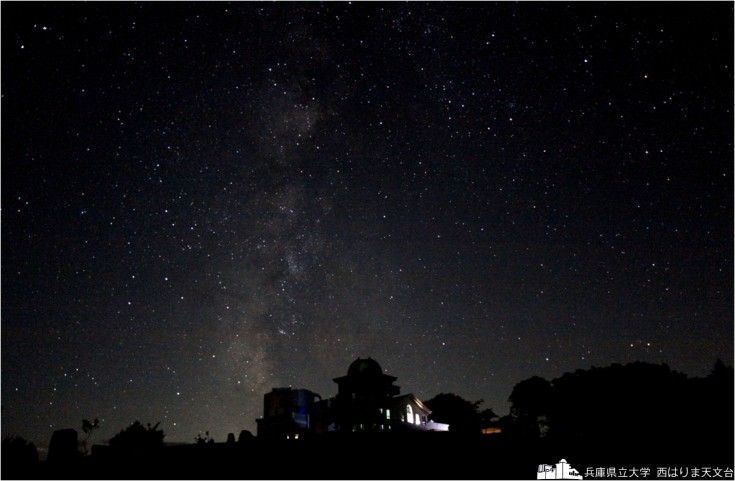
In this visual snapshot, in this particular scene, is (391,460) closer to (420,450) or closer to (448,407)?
(420,450)

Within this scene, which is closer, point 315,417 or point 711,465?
point 711,465

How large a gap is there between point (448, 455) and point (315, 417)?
3380 cm

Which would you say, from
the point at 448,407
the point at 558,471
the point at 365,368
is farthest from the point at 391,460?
the point at 448,407

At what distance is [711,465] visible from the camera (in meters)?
13.4

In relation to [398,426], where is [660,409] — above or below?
above

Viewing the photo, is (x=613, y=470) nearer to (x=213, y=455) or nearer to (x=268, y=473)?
(x=268, y=473)

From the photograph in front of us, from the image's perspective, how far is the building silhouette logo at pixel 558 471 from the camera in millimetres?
11812

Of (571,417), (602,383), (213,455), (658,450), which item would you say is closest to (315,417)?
(571,417)

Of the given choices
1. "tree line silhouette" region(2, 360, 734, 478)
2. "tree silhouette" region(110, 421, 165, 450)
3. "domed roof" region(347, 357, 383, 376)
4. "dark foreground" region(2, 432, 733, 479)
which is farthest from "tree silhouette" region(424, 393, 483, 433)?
"dark foreground" region(2, 432, 733, 479)

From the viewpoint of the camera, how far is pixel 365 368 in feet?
145

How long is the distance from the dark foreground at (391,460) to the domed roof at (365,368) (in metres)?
29.0

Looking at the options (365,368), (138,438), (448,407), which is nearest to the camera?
A: (138,438)

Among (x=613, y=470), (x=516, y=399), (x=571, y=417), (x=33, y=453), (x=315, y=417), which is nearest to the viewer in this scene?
(x=613, y=470)

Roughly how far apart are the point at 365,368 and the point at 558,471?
3329 cm
